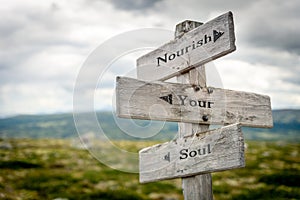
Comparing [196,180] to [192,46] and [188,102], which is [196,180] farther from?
[192,46]

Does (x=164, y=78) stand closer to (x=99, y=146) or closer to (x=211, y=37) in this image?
(x=211, y=37)

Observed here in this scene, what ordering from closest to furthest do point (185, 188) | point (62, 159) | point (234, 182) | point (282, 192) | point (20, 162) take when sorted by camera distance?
point (185, 188) < point (282, 192) < point (234, 182) < point (20, 162) < point (62, 159)

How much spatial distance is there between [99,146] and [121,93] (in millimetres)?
827

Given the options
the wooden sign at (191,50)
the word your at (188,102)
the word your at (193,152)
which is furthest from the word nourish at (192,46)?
the word your at (193,152)

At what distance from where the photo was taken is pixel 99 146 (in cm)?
541

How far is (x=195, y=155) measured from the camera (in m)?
5.51

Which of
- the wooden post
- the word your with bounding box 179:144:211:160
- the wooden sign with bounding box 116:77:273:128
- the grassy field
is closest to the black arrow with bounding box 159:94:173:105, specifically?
the wooden sign with bounding box 116:77:273:128

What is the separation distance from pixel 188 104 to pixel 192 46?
0.85 meters

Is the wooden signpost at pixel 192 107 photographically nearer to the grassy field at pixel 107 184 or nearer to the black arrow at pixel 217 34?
the black arrow at pixel 217 34

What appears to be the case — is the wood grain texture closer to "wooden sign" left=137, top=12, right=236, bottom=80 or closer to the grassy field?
"wooden sign" left=137, top=12, right=236, bottom=80

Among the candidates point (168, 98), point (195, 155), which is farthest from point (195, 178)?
point (168, 98)

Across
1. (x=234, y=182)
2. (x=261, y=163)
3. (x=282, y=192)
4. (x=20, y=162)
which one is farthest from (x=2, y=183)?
(x=261, y=163)

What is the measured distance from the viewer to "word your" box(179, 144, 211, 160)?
17.8 ft

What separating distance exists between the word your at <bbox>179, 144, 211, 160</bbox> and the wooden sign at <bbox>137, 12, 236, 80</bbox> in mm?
1139
